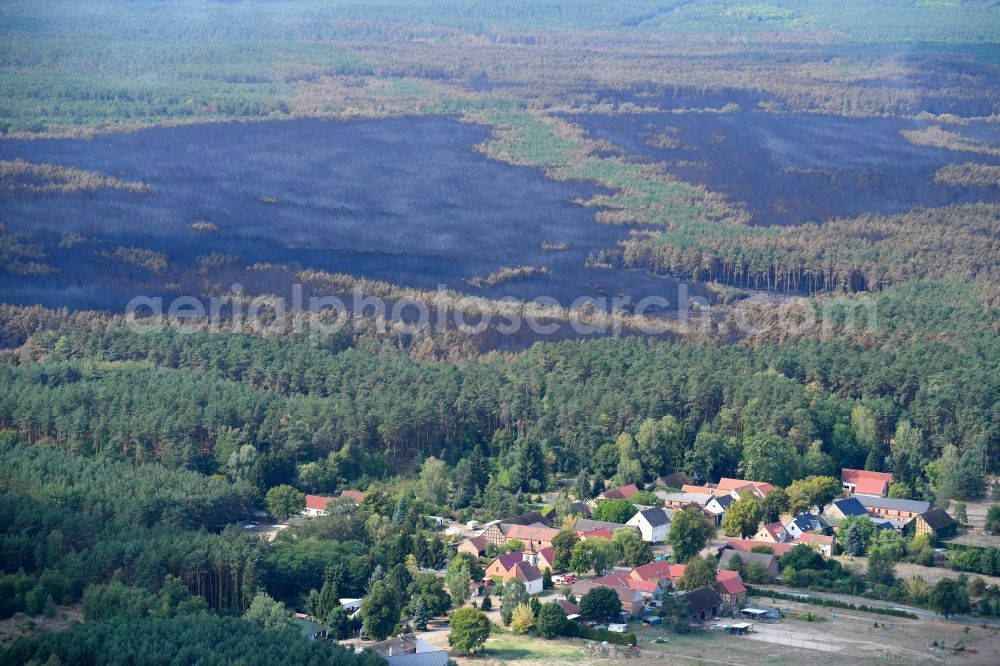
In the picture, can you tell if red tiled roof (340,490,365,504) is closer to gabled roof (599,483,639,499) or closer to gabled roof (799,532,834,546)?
gabled roof (599,483,639,499)

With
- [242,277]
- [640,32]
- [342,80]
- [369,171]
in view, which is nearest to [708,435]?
[242,277]

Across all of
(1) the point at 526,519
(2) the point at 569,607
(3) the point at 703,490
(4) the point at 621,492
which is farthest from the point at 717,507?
(2) the point at 569,607

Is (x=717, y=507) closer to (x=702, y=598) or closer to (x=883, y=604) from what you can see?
(x=883, y=604)

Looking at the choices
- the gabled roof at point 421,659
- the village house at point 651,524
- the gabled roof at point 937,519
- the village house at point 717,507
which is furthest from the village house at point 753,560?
the gabled roof at point 421,659

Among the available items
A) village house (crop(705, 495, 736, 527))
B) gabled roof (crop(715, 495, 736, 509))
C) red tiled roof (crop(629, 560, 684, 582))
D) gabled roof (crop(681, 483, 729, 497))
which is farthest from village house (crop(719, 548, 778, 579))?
gabled roof (crop(681, 483, 729, 497))

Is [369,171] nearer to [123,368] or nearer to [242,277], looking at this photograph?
[242,277]

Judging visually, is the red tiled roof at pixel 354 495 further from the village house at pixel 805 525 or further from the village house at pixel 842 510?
the village house at pixel 842 510

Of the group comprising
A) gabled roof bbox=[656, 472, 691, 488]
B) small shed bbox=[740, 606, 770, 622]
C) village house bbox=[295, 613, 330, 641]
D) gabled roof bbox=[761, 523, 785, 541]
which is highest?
village house bbox=[295, 613, 330, 641]
